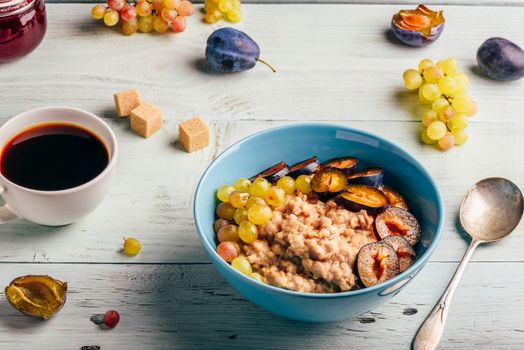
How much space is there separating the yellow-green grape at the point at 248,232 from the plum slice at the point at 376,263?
0.17m

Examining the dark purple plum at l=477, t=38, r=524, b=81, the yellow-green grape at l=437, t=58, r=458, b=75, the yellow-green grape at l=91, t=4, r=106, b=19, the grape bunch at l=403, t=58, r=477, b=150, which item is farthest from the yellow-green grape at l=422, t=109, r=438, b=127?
the yellow-green grape at l=91, t=4, r=106, b=19

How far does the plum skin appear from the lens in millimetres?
1578

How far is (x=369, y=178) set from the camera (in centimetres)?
123

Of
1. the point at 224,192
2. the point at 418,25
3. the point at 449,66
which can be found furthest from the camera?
the point at 418,25

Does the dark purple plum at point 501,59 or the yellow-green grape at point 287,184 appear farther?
the dark purple plum at point 501,59

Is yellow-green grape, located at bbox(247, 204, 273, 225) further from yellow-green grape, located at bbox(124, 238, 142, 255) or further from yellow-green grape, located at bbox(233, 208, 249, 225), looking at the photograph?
yellow-green grape, located at bbox(124, 238, 142, 255)

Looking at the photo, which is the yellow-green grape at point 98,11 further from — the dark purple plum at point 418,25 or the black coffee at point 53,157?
the dark purple plum at point 418,25

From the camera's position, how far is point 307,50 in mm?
1685

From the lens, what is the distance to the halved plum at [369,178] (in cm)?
124

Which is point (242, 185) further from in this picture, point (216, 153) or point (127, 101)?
point (127, 101)

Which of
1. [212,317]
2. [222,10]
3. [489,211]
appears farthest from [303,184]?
[222,10]

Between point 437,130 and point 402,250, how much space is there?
39 cm

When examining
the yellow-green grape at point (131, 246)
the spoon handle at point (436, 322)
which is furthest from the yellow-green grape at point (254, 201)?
the spoon handle at point (436, 322)

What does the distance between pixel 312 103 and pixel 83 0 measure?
0.63 meters
